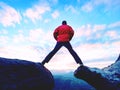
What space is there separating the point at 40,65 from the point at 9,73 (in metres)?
2.97

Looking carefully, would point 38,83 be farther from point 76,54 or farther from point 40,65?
point 76,54

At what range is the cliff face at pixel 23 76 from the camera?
13.4 metres

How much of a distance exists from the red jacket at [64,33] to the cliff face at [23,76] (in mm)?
2382

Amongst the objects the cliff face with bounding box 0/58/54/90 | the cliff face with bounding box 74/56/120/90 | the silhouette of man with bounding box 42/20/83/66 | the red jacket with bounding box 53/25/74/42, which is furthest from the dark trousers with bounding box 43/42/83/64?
the cliff face with bounding box 74/56/120/90

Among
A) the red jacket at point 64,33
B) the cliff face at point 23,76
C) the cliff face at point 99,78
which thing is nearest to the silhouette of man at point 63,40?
the red jacket at point 64,33

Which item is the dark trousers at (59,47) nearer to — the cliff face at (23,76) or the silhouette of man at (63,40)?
the silhouette of man at (63,40)

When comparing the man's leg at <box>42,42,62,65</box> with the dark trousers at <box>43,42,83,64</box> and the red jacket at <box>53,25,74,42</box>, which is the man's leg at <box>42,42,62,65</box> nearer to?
the dark trousers at <box>43,42,83,64</box>

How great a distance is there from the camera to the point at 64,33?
16.7m

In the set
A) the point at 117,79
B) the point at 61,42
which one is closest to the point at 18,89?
the point at 61,42

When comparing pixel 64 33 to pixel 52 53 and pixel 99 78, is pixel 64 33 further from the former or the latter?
pixel 99 78

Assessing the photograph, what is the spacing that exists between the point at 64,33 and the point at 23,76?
4.33m

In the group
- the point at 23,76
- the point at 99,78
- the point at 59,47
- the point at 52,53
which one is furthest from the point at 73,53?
the point at 23,76

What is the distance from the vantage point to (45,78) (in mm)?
15891

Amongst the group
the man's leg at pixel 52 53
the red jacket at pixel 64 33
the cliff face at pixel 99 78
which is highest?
the red jacket at pixel 64 33
